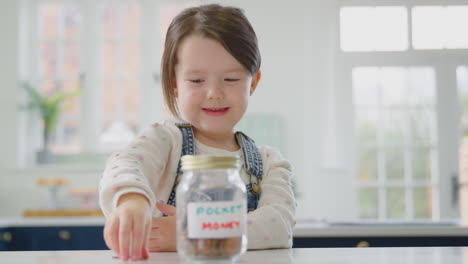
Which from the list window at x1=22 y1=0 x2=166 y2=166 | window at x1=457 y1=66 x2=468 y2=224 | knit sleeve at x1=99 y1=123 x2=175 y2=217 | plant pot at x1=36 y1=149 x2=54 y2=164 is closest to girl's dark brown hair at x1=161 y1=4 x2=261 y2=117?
knit sleeve at x1=99 y1=123 x2=175 y2=217

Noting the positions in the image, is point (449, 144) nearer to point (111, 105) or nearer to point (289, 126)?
point (289, 126)

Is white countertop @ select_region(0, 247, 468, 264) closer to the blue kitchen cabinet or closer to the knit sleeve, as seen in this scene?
the knit sleeve

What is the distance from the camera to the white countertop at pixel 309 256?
705 millimetres

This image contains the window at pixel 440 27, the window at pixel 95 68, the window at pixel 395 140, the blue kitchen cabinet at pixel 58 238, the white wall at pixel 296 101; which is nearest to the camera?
the blue kitchen cabinet at pixel 58 238

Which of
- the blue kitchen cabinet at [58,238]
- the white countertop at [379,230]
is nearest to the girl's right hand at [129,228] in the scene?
the white countertop at [379,230]

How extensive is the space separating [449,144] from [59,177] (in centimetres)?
296

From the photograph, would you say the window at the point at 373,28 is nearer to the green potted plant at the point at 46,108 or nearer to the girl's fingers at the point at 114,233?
the green potted plant at the point at 46,108

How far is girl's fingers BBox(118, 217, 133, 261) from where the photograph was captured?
2.19 ft

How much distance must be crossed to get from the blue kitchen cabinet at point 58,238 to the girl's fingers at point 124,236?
2.92m

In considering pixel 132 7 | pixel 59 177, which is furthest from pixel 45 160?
pixel 132 7

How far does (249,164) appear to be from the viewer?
105 cm

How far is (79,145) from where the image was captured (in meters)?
4.76

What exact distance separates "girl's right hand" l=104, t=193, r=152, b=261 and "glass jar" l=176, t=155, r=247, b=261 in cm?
5

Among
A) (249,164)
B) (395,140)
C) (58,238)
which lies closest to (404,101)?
(395,140)
